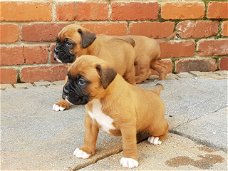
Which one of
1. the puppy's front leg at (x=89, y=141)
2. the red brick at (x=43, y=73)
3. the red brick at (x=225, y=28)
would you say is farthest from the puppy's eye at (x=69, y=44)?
the red brick at (x=225, y=28)

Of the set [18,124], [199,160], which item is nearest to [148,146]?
[199,160]

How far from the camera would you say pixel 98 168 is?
2531 millimetres

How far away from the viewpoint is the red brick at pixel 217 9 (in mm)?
4508

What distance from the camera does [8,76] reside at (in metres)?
3.99

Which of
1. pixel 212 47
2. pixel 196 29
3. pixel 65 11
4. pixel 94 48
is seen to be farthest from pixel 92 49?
pixel 212 47

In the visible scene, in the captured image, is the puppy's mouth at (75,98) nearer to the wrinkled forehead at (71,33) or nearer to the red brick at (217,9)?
the wrinkled forehead at (71,33)

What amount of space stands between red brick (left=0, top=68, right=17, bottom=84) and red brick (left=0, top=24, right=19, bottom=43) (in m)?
0.25

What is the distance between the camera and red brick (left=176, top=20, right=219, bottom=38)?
447 cm

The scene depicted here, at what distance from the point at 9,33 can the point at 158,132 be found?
5.58 feet

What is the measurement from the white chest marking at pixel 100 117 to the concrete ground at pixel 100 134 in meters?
0.20

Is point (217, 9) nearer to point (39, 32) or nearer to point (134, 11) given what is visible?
point (134, 11)

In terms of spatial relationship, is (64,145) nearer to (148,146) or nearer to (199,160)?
(148,146)

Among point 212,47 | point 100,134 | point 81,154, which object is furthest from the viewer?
point 212,47

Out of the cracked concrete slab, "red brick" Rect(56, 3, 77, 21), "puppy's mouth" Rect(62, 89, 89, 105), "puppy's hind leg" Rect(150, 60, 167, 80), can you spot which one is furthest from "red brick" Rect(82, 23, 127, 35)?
"puppy's mouth" Rect(62, 89, 89, 105)
